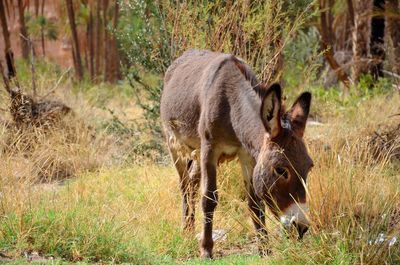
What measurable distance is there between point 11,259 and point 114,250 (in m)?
0.81

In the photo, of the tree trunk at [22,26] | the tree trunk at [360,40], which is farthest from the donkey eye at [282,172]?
the tree trunk at [360,40]

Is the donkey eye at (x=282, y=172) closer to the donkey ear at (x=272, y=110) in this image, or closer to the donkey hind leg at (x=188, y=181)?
the donkey ear at (x=272, y=110)

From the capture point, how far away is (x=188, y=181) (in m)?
7.64

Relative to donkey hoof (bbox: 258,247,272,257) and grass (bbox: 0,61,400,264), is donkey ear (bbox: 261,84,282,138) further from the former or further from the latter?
donkey hoof (bbox: 258,247,272,257)

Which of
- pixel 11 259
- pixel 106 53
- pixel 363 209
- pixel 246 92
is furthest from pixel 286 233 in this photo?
pixel 106 53

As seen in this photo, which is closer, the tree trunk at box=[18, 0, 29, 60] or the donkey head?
the donkey head

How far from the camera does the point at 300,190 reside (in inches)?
224

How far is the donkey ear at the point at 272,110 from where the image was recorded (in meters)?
5.67

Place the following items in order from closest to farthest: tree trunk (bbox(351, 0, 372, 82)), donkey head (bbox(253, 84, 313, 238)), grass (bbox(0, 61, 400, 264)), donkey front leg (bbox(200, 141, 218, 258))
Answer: grass (bbox(0, 61, 400, 264)) < donkey head (bbox(253, 84, 313, 238)) < donkey front leg (bbox(200, 141, 218, 258)) < tree trunk (bbox(351, 0, 372, 82))

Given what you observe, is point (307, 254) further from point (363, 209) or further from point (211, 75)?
point (211, 75)

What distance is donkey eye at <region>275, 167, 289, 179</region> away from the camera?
5.73 meters

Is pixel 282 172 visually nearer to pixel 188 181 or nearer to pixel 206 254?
pixel 206 254

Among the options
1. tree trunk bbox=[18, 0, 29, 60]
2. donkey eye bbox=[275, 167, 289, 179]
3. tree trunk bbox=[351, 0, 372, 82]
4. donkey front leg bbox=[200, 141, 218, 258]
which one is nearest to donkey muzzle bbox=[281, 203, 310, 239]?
donkey eye bbox=[275, 167, 289, 179]

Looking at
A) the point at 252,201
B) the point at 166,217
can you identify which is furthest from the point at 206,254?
the point at 166,217
